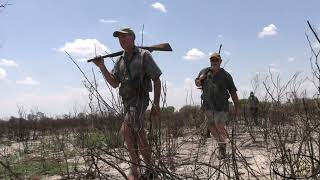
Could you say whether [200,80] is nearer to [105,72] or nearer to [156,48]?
[156,48]

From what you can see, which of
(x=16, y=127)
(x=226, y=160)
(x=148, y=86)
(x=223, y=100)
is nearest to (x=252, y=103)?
(x=16, y=127)

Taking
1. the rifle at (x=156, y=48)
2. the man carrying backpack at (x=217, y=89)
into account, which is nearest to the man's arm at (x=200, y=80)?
the man carrying backpack at (x=217, y=89)

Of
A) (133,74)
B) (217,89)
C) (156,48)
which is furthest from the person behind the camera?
(217,89)

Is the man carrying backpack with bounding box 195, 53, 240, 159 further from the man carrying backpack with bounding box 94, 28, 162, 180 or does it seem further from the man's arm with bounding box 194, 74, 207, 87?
the man carrying backpack with bounding box 94, 28, 162, 180

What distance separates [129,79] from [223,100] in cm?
212

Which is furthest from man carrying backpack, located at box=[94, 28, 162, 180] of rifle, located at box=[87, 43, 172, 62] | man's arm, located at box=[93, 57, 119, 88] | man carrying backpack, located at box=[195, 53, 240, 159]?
man carrying backpack, located at box=[195, 53, 240, 159]

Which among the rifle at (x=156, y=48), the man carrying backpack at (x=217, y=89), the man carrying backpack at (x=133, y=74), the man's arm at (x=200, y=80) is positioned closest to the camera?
the man carrying backpack at (x=133, y=74)

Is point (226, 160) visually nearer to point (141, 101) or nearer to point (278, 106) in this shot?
point (278, 106)

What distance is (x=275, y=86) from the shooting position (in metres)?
3.62

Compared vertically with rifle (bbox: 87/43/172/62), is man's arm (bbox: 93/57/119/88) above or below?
below

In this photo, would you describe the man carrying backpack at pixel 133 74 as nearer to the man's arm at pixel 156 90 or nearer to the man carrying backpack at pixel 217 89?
the man's arm at pixel 156 90

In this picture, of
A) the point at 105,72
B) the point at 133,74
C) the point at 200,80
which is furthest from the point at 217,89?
the point at 105,72

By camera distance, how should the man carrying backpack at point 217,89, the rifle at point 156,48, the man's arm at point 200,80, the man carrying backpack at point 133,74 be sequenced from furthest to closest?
1. the man's arm at point 200,80
2. the man carrying backpack at point 217,89
3. the rifle at point 156,48
4. the man carrying backpack at point 133,74

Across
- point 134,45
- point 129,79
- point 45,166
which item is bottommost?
point 45,166
